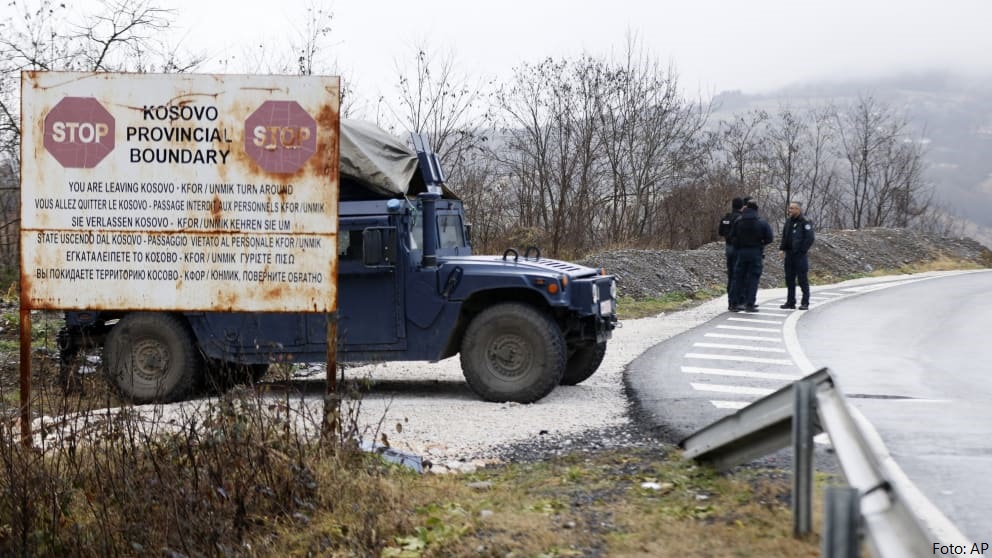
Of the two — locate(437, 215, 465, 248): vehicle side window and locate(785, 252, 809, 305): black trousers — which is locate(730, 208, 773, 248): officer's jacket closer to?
locate(785, 252, 809, 305): black trousers

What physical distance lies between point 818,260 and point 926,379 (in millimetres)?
23053

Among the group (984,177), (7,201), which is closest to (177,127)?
(7,201)

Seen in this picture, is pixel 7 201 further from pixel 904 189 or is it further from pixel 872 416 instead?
pixel 904 189

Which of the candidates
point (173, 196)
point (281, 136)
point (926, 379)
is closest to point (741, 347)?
point (926, 379)

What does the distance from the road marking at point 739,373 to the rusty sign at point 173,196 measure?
552 centimetres

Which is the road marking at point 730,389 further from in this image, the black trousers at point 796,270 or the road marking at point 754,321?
the black trousers at point 796,270

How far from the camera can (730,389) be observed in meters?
11.1

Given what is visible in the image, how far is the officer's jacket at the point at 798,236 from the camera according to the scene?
20047 millimetres

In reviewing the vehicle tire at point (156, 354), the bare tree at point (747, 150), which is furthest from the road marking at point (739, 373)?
the bare tree at point (747, 150)

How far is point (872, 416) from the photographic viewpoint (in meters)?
9.02

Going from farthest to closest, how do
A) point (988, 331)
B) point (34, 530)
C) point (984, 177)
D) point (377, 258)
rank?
point (984, 177), point (988, 331), point (377, 258), point (34, 530)

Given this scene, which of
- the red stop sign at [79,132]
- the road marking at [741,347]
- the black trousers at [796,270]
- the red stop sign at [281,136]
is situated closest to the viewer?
the red stop sign at [281,136]

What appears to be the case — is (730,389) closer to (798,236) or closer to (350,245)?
(350,245)

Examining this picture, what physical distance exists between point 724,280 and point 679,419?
19169 mm
